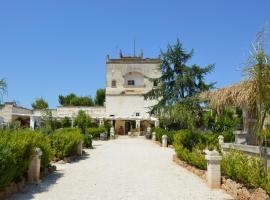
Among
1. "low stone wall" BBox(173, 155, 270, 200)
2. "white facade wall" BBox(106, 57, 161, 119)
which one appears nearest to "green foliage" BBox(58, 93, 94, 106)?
"white facade wall" BBox(106, 57, 161, 119)

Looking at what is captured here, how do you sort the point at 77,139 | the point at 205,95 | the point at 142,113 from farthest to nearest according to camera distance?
1. the point at 142,113
2. the point at 77,139
3. the point at 205,95

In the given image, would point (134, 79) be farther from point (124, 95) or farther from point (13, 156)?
point (13, 156)

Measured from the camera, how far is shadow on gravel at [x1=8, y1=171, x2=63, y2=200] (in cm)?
898

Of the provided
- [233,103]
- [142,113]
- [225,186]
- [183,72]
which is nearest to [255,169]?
[225,186]

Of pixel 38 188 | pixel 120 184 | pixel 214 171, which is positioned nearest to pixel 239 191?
pixel 214 171

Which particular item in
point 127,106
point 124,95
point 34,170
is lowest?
point 34,170

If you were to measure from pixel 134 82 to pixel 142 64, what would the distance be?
8.88 ft

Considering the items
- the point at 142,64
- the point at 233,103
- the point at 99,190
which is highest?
the point at 142,64

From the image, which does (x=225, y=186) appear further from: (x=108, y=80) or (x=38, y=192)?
(x=108, y=80)

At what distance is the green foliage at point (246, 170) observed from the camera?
8469 mm

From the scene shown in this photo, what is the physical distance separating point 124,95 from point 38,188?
43.6 metres

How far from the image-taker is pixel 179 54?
3681 centimetres

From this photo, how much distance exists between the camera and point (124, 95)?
53.7m

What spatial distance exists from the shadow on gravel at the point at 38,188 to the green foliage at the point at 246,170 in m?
4.63
